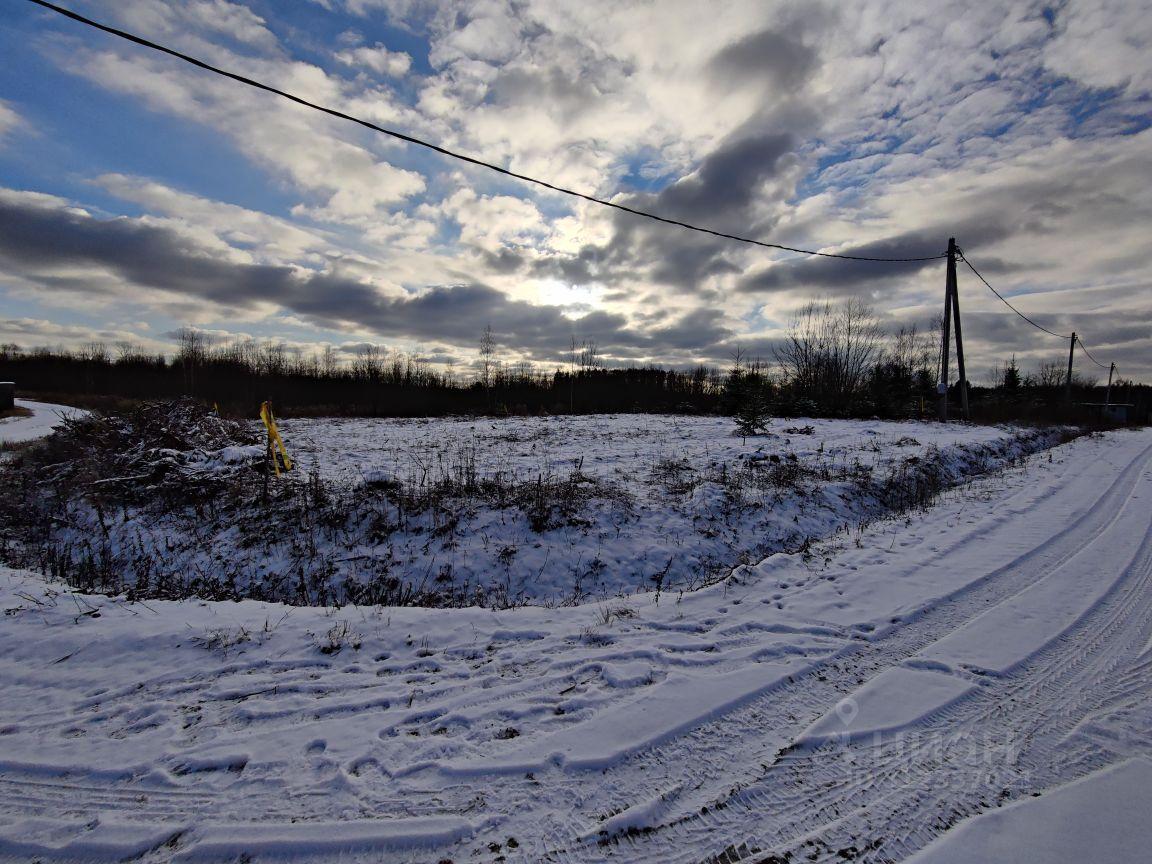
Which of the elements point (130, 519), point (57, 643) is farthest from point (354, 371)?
point (57, 643)

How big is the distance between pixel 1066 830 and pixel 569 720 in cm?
229

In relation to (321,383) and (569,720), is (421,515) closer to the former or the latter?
(569,720)

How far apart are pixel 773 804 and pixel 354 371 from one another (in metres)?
75.5

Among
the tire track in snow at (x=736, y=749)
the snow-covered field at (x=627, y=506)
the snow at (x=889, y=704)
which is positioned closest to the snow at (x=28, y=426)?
the snow-covered field at (x=627, y=506)

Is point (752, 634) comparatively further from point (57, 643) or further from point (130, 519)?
point (130, 519)

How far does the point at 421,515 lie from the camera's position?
8.08 meters

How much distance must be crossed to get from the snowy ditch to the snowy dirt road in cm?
158

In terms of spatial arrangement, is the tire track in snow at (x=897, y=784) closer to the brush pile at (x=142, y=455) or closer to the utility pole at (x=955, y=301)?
the brush pile at (x=142, y=455)

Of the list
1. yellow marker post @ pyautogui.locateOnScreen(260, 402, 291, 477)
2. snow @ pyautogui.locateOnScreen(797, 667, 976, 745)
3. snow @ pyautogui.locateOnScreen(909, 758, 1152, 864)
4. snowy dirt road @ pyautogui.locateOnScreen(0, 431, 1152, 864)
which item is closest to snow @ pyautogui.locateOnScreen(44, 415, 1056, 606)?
yellow marker post @ pyautogui.locateOnScreen(260, 402, 291, 477)

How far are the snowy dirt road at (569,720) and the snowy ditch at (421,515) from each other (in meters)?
1.58

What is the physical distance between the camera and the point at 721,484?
358 inches

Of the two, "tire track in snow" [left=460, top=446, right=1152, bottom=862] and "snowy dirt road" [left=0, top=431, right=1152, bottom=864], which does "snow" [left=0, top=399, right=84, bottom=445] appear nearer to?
"snowy dirt road" [left=0, top=431, right=1152, bottom=864]

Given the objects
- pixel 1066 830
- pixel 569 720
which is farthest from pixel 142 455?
pixel 1066 830

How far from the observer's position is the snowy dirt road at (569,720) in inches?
84.5
